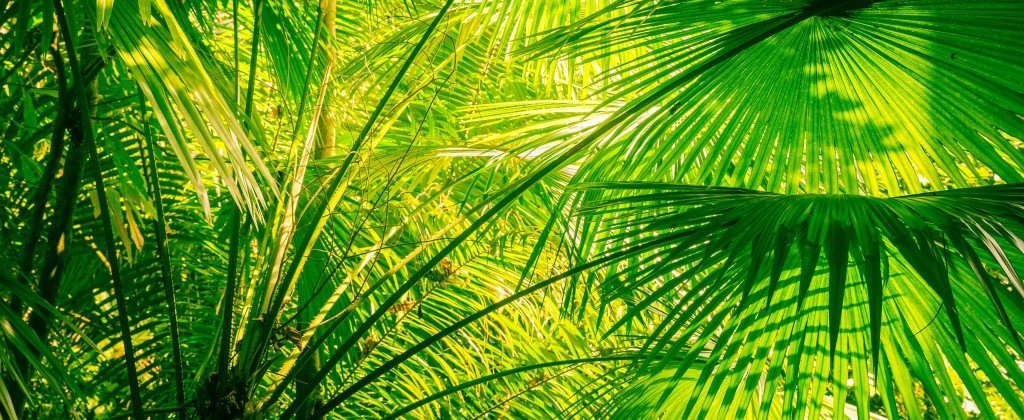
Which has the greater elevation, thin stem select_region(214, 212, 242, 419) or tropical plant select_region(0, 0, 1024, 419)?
tropical plant select_region(0, 0, 1024, 419)

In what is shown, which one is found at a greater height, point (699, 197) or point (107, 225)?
point (699, 197)

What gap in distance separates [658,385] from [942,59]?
2.01 ft

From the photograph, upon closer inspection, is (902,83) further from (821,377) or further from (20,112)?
(20,112)

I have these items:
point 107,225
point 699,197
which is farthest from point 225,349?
point 699,197

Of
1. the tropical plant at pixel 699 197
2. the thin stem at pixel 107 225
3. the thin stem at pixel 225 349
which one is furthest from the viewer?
the thin stem at pixel 225 349

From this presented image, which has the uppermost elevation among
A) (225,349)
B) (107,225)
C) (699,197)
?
(699,197)

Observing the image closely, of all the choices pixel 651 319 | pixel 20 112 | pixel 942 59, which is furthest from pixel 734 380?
pixel 20 112

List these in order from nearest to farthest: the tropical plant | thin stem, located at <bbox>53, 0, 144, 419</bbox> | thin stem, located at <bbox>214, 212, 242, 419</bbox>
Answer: the tropical plant → thin stem, located at <bbox>53, 0, 144, 419</bbox> → thin stem, located at <bbox>214, 212, 242, 419</bbox>

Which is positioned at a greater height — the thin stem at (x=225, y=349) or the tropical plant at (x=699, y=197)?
the tropical plant at (x=699, y=197)

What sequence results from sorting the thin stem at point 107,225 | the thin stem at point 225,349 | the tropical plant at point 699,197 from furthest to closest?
1. the thin stem at point 225,349
2. the thin stem at point 107,225
3. the tropical plant at point 699,197

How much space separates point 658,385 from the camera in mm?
1212

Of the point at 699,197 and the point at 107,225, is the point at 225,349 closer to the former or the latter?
the point at 107,225

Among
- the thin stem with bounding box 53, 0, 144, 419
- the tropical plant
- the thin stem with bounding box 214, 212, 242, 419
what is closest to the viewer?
the tropical plant

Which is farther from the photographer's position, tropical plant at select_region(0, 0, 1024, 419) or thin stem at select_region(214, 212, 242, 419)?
thin stem at select_region(214, 212, 242, 419)
